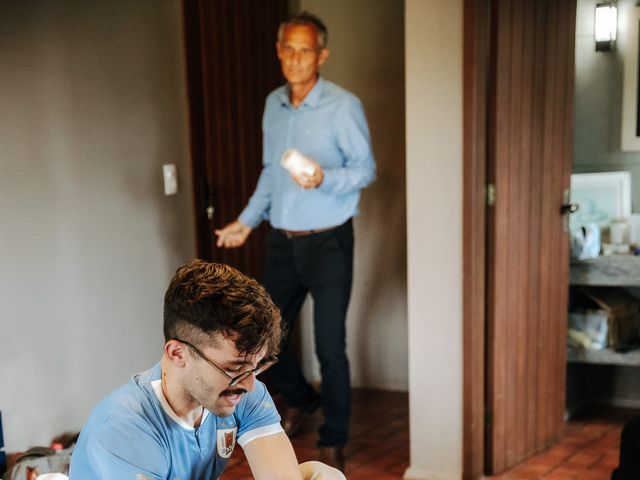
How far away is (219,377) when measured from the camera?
149cm

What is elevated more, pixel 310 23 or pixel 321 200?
pixel 310 23

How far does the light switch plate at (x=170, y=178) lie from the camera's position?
10.7 ft

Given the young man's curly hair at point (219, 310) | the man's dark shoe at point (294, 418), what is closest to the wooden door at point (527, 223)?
the man's dark shoe at point (294, 418)

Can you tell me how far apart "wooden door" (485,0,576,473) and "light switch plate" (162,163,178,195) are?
1222 millimetres

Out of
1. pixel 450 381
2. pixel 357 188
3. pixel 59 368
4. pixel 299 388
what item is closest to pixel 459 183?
pixel 357 188

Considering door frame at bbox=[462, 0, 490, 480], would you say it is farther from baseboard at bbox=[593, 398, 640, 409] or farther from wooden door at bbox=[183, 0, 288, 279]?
wooden door at bbox=[183, 0, 288, 279]

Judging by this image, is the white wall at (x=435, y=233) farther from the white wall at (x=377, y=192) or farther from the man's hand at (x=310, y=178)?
the white wall at (x=377, y=192)

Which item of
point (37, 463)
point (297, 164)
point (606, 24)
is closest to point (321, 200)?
point (297, 164)

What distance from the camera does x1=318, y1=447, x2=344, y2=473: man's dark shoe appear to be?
3.05 meters

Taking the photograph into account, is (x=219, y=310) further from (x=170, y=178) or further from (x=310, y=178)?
(x=170, y=178)

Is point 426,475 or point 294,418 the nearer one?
point 426,475

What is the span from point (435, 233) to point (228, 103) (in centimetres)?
119

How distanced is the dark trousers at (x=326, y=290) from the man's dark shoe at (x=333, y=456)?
0.02 meters

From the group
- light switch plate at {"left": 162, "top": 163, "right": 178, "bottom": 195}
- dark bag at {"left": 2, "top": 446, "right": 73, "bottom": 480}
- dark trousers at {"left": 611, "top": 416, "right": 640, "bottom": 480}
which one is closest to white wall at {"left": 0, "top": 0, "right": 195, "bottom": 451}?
light switch plate at {"left": 162, "top": 163, "right": 178, "bottom": 195}
